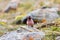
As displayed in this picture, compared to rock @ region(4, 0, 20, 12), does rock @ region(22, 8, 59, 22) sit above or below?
below

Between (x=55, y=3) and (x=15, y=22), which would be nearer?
(x=15, y=22)

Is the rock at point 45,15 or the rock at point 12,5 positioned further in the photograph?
the rock at point 12,5

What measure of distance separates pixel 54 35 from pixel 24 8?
12.7 meters

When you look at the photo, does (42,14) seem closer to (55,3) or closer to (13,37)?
(55,3)

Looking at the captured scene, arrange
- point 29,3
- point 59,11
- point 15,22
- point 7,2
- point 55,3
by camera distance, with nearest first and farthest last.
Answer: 1. point 15,22
2. point 59,11
3. point 55,3
4. point 29,3
5. point 7,2

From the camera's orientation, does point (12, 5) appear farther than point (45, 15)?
Yes

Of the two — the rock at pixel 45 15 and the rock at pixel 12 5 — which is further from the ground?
the rock at pixel 12 5

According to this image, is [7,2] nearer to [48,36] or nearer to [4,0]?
[4,0]

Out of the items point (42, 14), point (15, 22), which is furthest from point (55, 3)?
point (15, 22)

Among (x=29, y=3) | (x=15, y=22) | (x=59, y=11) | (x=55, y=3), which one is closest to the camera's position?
(x=15, y=22)

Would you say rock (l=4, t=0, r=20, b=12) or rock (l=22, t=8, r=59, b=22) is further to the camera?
rock (l=4, t=0, r=20, b=12)

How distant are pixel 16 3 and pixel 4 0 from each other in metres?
3.03

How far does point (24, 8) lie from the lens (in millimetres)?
23500

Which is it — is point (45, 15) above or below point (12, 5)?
below
